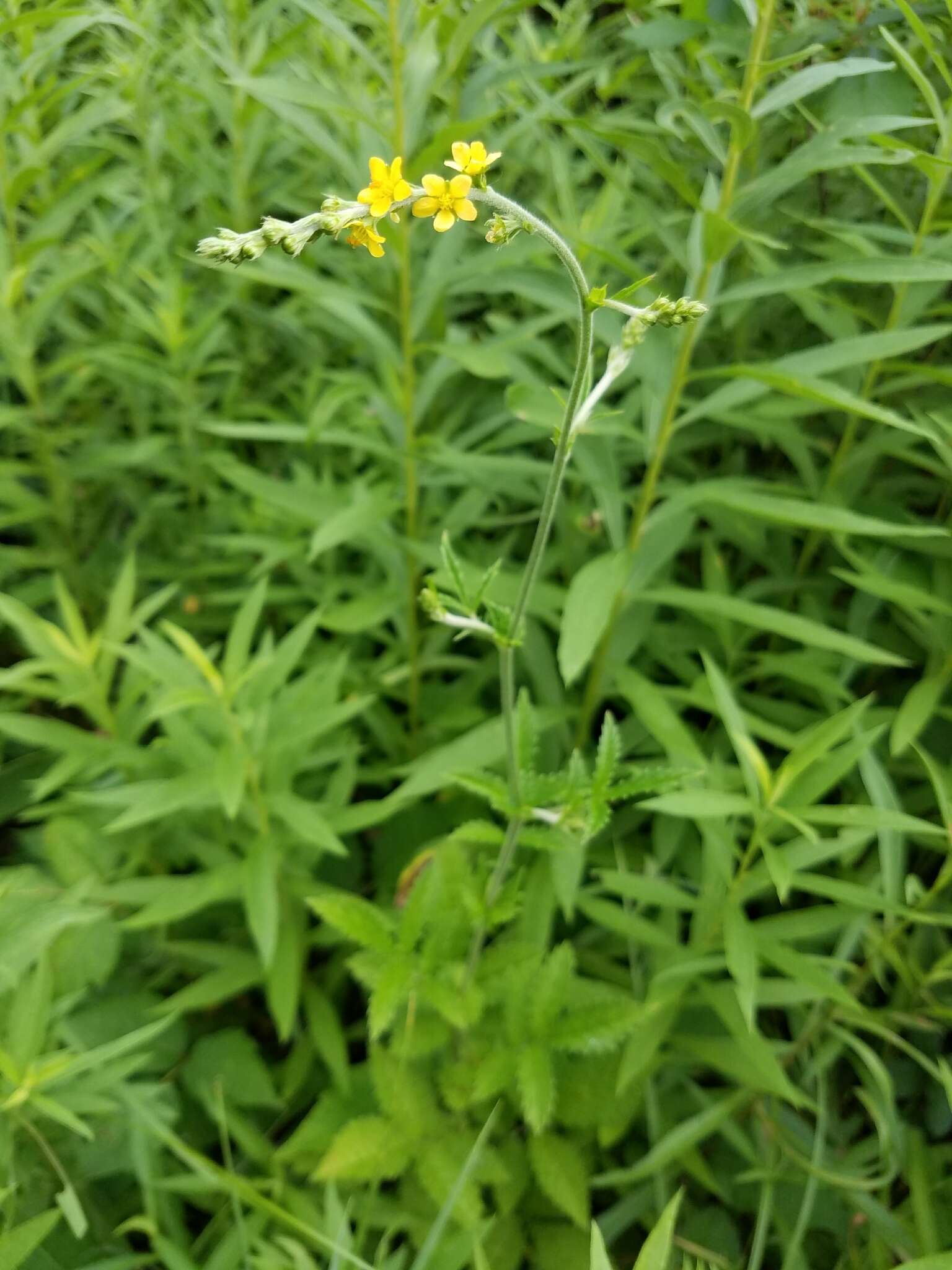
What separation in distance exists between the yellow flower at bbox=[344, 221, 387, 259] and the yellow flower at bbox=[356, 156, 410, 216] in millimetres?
12

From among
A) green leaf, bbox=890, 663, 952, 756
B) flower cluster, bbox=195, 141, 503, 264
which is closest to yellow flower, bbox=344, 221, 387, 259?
flower cluster, bbox=195, 141, 503, 264

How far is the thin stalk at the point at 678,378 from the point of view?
111 cm

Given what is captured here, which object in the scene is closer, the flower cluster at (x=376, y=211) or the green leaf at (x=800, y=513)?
the flower cluster at (x=376, y=211)

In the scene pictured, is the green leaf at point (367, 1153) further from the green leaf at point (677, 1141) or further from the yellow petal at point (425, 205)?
the yellow petal at point (425, 205)

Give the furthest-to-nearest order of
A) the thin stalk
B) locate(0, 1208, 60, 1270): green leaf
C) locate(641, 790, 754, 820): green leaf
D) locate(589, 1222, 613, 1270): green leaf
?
the thin stalk
locate(641, 790, 754, 820): green leaf
locate(0, 1208, 60, 1270): green leaf
locate(589, 1222, 613, 1270): green leaf

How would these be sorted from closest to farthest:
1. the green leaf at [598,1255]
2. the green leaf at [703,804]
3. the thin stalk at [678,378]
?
the green leaf at [598,1255]
the green leaf at [703,804]
the thin stalk at [678,378]

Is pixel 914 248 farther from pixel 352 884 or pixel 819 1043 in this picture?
pixel 352 884

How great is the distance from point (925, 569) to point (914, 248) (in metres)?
0.52

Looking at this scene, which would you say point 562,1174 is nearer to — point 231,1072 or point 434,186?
point 231,1072

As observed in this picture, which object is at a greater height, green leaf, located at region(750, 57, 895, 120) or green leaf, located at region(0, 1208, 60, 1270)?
green leaf, located at region(750, 57, 895, 120)

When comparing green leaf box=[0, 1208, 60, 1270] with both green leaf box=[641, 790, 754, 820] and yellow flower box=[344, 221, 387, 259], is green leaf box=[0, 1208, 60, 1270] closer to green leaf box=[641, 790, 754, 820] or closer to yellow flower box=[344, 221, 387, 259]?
green leaf box=[641, 790, 754, 820]

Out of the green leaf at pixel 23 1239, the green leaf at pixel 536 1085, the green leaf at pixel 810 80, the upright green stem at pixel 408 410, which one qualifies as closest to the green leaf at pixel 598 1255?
the green leaf at pixel 536 1085

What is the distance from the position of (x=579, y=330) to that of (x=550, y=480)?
0.14m

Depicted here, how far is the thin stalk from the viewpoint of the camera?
43.8 inches
